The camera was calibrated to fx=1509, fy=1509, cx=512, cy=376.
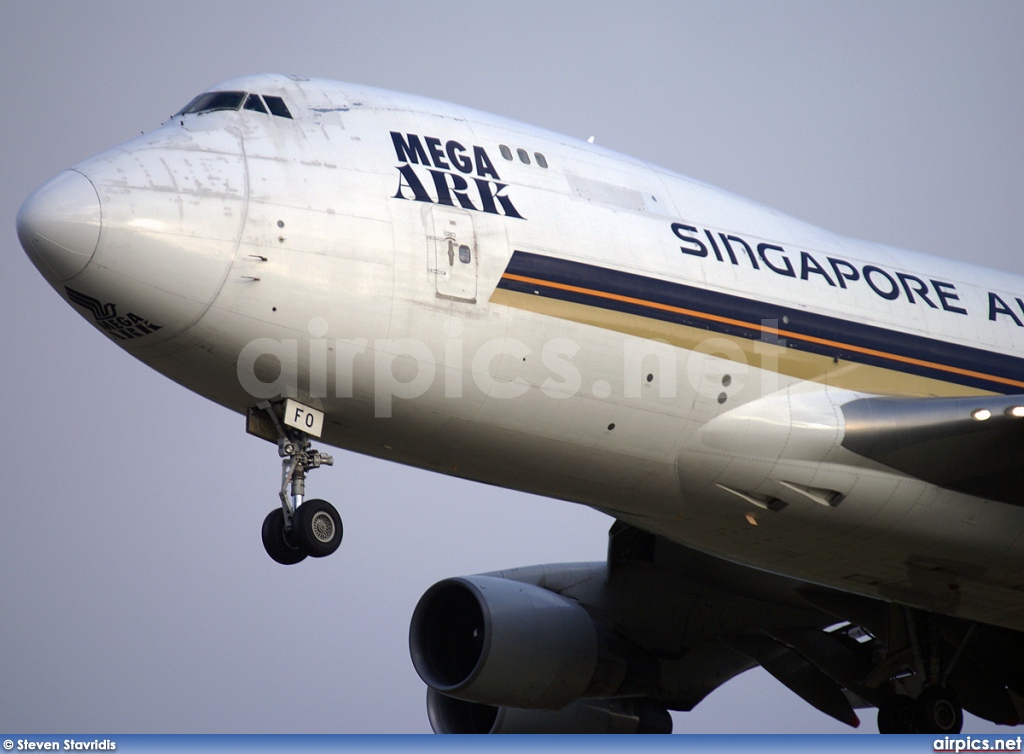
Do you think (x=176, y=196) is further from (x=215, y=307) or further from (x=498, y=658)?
(x=498, y=658)

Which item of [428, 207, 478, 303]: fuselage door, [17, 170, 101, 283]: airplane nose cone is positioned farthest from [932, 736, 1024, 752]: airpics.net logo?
[17, 170, 101, 283]: airplane nose cone

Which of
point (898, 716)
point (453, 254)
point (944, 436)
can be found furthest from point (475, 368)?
point (898, 716)

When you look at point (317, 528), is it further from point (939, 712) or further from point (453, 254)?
point (939, 712)

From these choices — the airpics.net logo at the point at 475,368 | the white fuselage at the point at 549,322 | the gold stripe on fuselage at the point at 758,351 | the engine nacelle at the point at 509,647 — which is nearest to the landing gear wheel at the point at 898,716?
the white fuselage at the point at 549,322

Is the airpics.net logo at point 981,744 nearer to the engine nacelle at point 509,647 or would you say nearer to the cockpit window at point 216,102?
the engine nacelle at point 509,647

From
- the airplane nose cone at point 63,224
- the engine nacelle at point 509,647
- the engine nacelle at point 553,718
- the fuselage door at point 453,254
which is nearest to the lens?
the airplane nose cone at point 63,224

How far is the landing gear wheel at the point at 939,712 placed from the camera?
1830 centimetres

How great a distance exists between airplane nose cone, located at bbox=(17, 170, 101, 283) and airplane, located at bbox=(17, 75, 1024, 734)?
0.08 ft

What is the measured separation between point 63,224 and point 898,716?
38.3 feet

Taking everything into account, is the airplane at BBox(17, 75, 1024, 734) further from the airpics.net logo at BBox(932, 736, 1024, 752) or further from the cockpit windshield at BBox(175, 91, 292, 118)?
the airpics.net logo at BBox(932, 736, 1024, 752)

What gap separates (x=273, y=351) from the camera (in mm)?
13781

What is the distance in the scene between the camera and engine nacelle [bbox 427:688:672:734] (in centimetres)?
2070

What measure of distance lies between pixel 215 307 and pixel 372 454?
8.55 feet

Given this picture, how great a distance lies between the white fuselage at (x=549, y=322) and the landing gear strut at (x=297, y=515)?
1.39 ft
